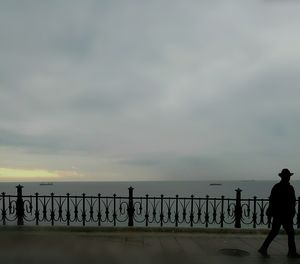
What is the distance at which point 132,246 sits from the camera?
11086 mm

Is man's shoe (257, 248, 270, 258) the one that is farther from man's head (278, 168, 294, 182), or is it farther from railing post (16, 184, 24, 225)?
railing post (16, 184, 24, 225)

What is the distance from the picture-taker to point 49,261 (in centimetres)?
921

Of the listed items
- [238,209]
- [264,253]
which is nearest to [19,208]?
[238,209]

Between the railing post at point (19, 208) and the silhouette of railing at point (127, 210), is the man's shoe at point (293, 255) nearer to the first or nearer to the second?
the silhouette of railing at point (127, 210)

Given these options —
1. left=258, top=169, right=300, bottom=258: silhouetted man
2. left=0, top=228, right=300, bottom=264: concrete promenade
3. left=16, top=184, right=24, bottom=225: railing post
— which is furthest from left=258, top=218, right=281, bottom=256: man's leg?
left=16, top=184, right=24, bottom=225: railing post

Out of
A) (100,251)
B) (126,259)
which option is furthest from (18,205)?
(126,259)

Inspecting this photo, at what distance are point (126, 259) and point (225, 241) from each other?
3.74 m

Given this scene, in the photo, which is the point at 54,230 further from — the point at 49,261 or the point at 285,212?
the point at 285,212

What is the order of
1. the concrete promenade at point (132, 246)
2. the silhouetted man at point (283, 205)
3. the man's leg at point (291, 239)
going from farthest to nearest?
the silhouetted man at point (283, 205) → the man's leg at point (291, 239) → the concrete promenade at point (132, 246)

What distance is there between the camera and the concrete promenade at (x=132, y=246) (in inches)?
379

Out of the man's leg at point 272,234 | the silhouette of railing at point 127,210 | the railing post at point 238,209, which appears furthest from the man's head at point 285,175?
the railing post at point 238,209

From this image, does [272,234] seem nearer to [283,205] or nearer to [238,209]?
[283,205]

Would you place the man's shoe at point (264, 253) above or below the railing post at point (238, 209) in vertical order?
below

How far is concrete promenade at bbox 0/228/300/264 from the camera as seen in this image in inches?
379
